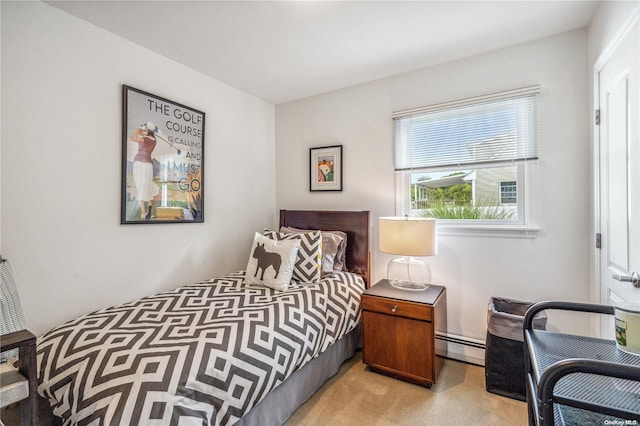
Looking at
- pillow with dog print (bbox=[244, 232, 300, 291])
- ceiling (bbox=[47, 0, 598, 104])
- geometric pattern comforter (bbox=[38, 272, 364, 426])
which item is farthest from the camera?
pillow with dog print (bbox=[244, 232, 300, 291])

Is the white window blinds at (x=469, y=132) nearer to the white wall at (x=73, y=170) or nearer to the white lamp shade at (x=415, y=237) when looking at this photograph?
Result: the white lamp shade at (x=415, y=237)

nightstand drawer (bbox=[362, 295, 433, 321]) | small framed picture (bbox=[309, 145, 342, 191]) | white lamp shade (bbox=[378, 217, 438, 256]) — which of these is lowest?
nightstand drawer (bbox=[362, 295, 433, 321])

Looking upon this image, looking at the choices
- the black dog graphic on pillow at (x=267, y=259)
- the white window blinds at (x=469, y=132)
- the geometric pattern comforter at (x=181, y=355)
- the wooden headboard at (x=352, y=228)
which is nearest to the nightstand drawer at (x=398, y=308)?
the geometric pattern comforter at (x=181, y=355)

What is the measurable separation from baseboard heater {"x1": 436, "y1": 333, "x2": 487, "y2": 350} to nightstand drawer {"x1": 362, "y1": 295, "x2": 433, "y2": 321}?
0.41 m

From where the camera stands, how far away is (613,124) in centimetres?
168

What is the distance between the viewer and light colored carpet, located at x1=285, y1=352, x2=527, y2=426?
71.1 inches

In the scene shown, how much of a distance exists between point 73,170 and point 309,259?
5.61 ft

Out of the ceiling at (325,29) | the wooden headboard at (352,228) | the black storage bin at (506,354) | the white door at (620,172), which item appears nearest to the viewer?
the white door at (620,172)

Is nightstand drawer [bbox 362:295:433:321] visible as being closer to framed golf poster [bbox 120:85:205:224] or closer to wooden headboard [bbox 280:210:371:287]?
wooden headboard [bbox 280:210:371:287]

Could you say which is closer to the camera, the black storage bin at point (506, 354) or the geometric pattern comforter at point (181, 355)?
the geometric pattern comforter at point (181, 355)

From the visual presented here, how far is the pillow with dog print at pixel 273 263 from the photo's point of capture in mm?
2328

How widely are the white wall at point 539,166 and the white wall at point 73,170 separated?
4.83ft

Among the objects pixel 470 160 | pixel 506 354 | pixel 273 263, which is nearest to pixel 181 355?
pixel 273 263

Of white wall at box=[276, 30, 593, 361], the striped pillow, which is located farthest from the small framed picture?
the striped pillow
